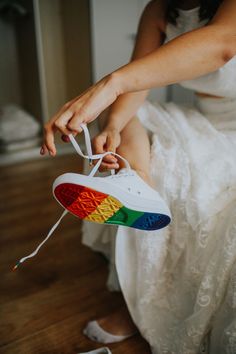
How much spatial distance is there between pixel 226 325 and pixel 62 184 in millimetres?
408

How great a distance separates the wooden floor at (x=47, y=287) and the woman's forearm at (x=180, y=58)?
613 millimetres

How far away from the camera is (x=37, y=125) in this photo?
2.13m

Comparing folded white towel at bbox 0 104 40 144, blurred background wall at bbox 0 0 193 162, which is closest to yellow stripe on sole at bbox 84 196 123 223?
blurred background wall at bbox 0 0 193 162

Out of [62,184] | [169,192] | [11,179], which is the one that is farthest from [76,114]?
[11,179]

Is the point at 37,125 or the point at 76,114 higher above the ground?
the point at 76,114

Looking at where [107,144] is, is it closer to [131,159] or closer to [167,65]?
[131,159]

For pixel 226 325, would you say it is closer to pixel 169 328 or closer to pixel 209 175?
pixel 169 328

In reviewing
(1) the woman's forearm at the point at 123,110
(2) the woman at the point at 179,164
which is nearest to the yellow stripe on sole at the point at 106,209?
(2) the woman at the point at 179,164

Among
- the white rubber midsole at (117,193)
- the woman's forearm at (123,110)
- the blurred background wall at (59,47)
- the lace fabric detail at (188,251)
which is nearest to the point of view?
the white rubber midsole at (117,193)

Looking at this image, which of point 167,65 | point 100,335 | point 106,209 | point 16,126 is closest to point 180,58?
point 167,65

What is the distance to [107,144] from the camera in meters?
0.69

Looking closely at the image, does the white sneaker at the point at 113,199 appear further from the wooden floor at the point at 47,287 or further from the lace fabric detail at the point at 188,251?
the wooden floor at the point at 47,287

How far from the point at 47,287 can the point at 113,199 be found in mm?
577

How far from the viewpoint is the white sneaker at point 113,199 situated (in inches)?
19.6
